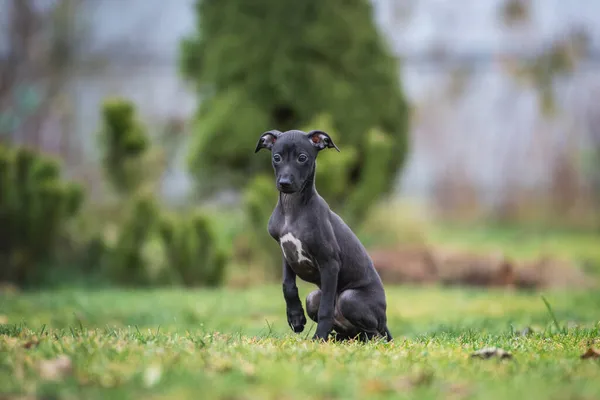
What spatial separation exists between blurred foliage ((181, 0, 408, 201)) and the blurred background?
38 mm

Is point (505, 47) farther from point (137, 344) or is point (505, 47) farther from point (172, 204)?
point (137, 344)

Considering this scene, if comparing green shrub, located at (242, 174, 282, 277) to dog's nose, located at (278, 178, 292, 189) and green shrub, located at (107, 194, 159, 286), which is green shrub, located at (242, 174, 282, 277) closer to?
green shrub, located at (107, 194, 159, 286)

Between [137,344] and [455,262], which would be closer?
[137,344]

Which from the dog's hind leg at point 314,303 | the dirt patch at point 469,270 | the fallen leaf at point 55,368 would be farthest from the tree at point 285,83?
the fallen leaf at point 55,368

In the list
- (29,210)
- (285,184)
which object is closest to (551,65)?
(29,210)

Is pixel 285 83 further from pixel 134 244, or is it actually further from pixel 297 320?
pixel 297 320

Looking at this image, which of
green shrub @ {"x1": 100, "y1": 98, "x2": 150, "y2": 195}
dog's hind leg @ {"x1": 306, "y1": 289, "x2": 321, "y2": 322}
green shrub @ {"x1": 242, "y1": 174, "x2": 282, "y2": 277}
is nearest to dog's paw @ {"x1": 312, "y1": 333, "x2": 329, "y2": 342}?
dog's hind leg @ {"x1": 306, "y1": 289, "x2": 321, "y2": 322}

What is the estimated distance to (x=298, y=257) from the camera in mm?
5137

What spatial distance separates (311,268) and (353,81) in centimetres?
1005

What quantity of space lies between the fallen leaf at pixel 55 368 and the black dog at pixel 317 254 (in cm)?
185

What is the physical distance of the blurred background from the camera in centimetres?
1227

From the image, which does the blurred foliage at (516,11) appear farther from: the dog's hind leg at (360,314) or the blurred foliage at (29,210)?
the dog's hind leg at (360,314)

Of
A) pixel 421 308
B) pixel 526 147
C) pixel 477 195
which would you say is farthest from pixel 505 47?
pixel 421 308

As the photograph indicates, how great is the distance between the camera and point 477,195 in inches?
1022
